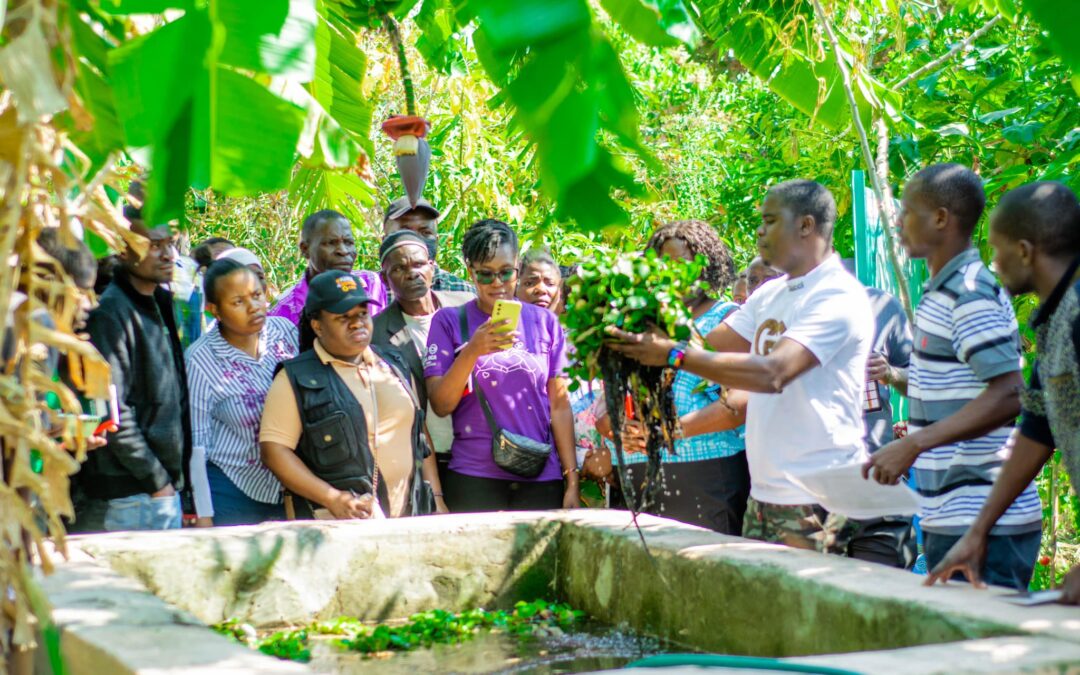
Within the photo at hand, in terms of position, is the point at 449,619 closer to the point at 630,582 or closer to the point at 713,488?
the point at 630,582

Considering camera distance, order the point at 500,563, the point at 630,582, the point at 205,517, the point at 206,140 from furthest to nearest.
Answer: the point at 205,517 < the point at 500,563 < the point at 630,582 < the point at 206,140

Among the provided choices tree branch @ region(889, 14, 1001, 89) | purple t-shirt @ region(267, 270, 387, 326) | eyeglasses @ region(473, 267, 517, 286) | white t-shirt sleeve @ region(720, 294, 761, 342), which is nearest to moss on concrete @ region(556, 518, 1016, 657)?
white t-shirt sleeve @ region(720, 294, 761, 342)

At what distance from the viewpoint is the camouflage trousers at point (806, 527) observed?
14.7 feet

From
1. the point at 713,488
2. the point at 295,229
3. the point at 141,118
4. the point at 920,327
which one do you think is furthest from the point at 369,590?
the point at 295,229

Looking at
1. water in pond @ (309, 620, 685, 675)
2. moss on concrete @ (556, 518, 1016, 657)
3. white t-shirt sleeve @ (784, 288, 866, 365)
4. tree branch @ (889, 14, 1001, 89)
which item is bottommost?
water in pond @ (309, 620, 685, 675)

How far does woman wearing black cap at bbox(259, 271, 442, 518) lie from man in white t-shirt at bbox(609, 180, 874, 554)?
64.7 inches

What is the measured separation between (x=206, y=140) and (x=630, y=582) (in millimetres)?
3107

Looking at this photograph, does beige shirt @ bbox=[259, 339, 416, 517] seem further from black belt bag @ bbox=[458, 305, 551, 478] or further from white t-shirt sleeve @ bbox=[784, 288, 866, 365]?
white t-shirt sleeve @ bbox=[784, 288, 866, 365]

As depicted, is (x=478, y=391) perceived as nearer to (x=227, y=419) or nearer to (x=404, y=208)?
(x=227, y=419)

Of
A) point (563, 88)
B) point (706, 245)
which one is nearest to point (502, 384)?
point (706, 245)

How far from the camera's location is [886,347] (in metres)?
5.32

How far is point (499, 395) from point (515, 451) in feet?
1.02

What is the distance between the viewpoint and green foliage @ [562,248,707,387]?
13.5ft

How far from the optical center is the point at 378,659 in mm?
4418
